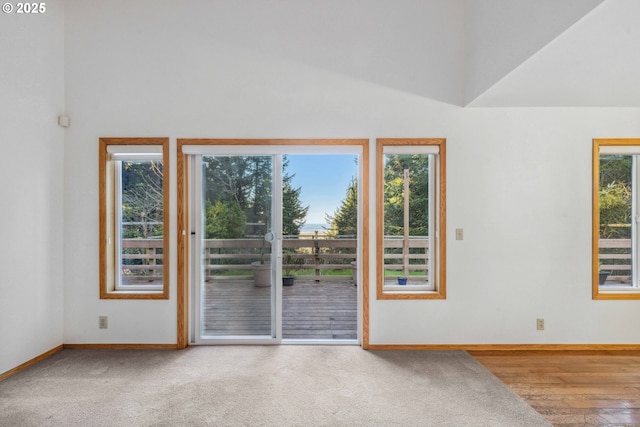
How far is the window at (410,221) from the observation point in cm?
364

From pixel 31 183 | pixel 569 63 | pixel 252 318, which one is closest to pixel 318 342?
pixel 252 318

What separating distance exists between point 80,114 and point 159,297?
1.99 meters

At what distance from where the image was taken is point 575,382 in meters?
2.84

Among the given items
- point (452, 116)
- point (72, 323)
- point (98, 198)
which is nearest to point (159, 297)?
point (72, 323)

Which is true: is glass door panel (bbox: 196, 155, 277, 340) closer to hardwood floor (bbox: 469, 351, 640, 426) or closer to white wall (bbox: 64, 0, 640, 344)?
white wall (bbox: 64, 0, 640, 344)

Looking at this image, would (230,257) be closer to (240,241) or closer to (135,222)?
(240,241)

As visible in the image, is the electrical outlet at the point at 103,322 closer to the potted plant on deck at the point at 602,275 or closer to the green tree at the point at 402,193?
the green tree at the point at 402,193

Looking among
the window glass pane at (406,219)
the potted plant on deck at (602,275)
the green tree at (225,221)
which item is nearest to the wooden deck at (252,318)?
the green tree at (225,221)

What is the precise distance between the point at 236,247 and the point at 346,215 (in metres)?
1.67

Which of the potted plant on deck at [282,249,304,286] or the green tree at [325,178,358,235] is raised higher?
the green tree at [325,178,358,235]

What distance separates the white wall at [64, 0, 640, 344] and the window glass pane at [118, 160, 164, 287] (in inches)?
10.1

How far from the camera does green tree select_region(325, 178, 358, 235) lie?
15.5 feet

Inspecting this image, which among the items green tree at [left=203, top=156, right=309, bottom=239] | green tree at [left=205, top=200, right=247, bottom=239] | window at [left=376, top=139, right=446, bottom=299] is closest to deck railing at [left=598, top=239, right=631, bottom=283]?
window at [left=376, top=139, right=446, bottom=299]

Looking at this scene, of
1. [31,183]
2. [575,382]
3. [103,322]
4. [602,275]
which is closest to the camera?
[575,382]
